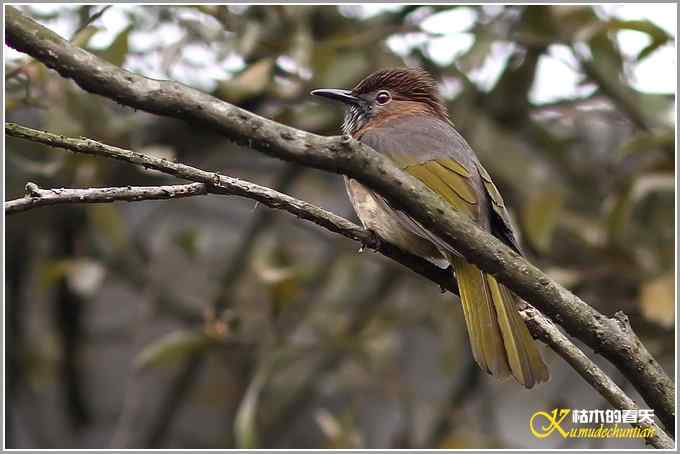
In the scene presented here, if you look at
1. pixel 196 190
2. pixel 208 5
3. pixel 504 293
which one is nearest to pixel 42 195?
pixel 196 190

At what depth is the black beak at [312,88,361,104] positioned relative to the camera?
141 inches

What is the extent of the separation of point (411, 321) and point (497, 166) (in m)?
1.19

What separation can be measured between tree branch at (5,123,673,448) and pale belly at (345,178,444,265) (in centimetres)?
19

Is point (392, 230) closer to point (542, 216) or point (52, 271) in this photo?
point (542, 216)

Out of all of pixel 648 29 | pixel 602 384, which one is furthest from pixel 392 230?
pixel 648 29

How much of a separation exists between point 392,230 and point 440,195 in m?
0.21

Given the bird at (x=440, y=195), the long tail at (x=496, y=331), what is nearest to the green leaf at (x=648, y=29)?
the bird at (x=440, y=195)

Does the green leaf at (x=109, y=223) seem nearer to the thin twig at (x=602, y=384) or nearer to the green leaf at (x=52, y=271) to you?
the green leaf at (x=52, y=271)

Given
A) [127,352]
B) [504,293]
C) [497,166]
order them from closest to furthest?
[504,293] → [497,166] → [127,352]

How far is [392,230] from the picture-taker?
2852mm

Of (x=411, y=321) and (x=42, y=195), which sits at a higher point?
(x=411, y=321)

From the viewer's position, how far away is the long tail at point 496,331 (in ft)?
7.93

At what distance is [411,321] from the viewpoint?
17.4 ft

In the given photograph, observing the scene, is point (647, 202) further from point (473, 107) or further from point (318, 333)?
point (318, 333)
